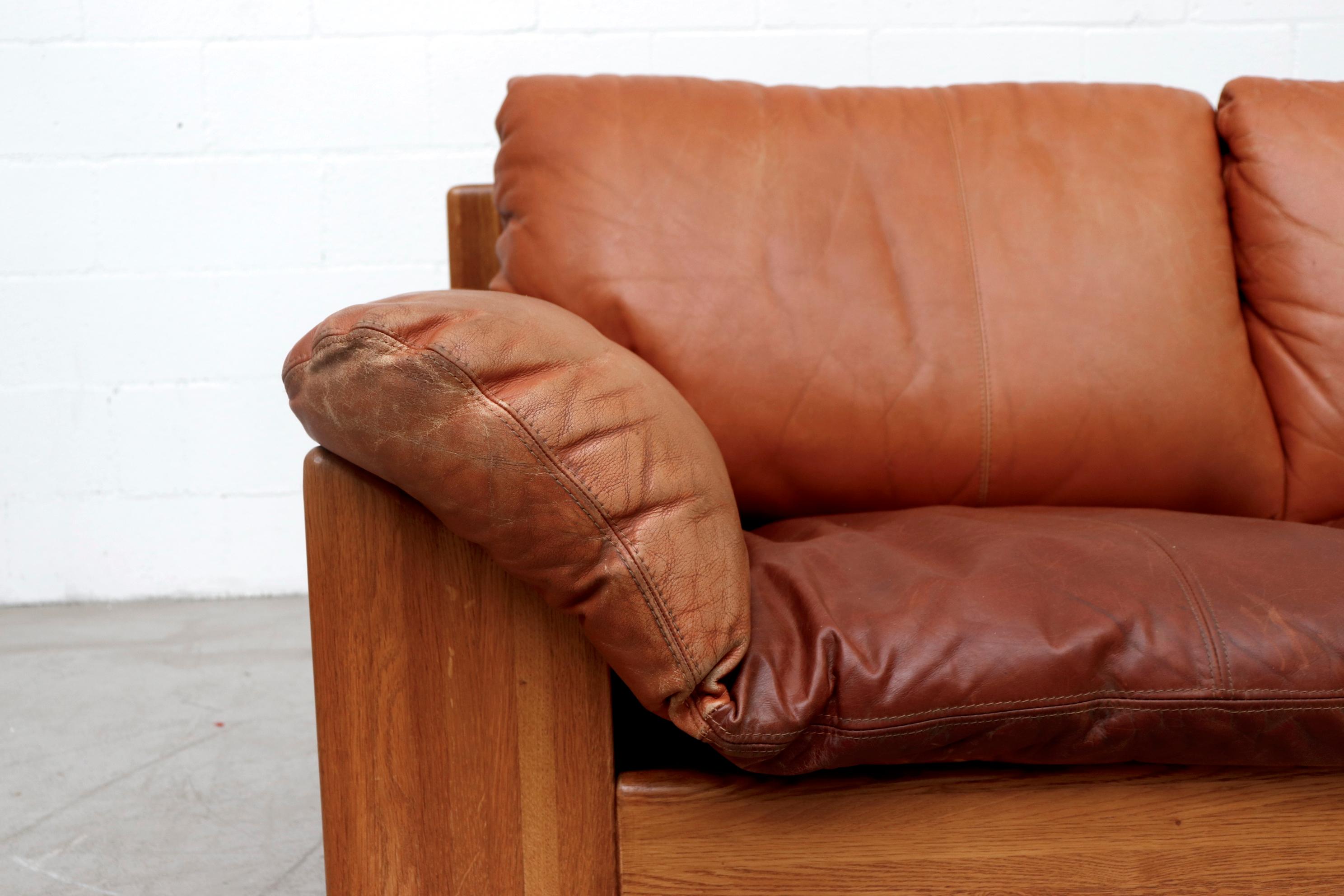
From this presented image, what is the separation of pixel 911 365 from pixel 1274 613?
0.44 metres

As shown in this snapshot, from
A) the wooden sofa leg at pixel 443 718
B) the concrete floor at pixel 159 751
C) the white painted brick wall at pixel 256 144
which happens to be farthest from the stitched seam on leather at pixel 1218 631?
the white painted brick wall at pixel 256 144

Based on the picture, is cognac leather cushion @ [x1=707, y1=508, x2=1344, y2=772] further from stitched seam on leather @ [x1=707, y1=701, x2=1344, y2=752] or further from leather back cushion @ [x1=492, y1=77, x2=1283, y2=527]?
leather back cushion @ [x1=492, y1=77, x2=1283, y2=527]

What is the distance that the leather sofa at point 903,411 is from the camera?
2.15ft

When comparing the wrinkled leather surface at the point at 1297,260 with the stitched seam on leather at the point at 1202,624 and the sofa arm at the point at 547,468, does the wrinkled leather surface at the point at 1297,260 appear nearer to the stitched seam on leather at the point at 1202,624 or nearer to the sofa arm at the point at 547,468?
the stitched seam on leather at the point at 1202,624

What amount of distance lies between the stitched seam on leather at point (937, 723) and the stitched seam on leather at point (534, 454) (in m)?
0.05

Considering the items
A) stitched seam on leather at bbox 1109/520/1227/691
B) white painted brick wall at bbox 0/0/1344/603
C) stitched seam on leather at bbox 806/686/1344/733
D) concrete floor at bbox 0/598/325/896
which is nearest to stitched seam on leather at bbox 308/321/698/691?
stitched seam on leather at bbox 806/686/1344/733

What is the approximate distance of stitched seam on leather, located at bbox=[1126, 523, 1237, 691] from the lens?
687 mm

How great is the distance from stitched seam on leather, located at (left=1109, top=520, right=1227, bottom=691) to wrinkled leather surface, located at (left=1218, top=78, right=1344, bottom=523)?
45cm

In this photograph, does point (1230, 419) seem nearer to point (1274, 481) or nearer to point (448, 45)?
point (1274, 481)

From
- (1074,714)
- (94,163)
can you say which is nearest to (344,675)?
(1074,714)

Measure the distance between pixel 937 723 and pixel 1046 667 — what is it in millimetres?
79

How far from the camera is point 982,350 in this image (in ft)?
3.53

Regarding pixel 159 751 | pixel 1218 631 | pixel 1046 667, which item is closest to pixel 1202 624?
pixel 1218 631

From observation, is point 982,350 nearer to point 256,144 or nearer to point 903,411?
point 903,411
